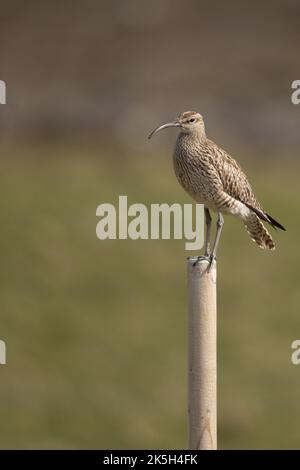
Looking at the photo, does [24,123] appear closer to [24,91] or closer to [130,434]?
[24,91]

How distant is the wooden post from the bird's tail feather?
195 cm

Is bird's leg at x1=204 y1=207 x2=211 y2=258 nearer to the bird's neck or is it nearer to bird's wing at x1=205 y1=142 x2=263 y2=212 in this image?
bird's wing at x1=205 y1=142 x2=263 y2=212

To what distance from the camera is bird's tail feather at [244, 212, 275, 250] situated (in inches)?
293

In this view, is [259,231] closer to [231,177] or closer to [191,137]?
[231,177]

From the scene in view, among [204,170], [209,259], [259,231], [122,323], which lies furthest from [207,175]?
[122,323]

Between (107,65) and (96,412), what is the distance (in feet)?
59.7

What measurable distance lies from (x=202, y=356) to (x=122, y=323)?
10.8 metres

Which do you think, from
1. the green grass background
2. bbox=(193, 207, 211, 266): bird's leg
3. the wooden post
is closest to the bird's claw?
bbox=(193, 207, 211, 266): bird's leg

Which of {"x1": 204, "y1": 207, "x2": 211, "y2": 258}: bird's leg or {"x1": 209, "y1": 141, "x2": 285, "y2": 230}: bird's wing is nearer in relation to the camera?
{"x1": 204, "y1": 207, "x2": 211, "y2": 258}: bird's leg

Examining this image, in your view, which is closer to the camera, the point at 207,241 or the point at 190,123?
the point at 207,241

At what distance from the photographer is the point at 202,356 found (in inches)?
217

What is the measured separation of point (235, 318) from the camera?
16609mm
